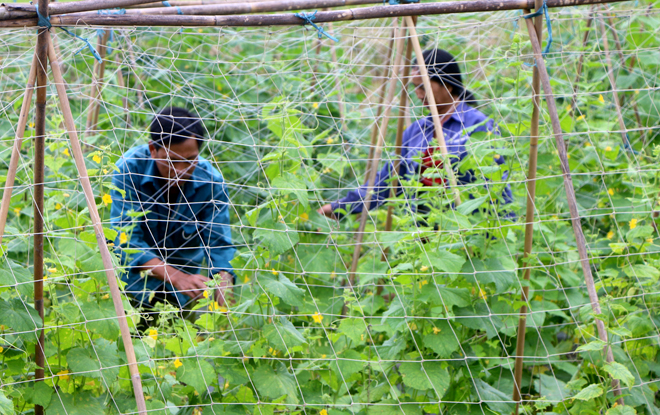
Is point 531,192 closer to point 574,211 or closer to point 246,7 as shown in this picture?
point 574,211

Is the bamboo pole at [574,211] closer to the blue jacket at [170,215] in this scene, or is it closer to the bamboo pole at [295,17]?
the bamboo pole at [295,17]

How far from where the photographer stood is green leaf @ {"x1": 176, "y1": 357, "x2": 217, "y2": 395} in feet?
6.83

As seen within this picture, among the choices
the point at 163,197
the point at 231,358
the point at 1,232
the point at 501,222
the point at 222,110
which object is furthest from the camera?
the point at 222,110

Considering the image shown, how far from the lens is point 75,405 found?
2027 millimetres

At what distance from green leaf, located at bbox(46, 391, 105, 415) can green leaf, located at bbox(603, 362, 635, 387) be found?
1809 millimetres

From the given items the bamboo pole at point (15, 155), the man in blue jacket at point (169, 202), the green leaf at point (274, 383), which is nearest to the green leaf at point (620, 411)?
the green leaf at point (274, 383)

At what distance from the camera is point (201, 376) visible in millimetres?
2100

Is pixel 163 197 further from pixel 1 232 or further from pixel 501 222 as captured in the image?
pixel 501 222

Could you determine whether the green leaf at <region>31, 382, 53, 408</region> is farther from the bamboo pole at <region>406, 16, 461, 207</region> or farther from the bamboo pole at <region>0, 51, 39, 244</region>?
the bamboo pole at <region>406, 16, 461, 207</region>

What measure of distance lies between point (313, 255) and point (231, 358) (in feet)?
1.91

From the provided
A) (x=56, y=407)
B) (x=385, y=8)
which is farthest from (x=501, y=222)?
(x=56, y=407)

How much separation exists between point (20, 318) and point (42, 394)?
0.28 meters

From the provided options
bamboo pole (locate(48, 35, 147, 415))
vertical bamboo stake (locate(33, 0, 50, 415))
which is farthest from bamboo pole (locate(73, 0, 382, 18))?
bamboo pole (locate(48, 35, 147, 415))

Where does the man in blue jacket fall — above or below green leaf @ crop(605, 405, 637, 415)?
above
